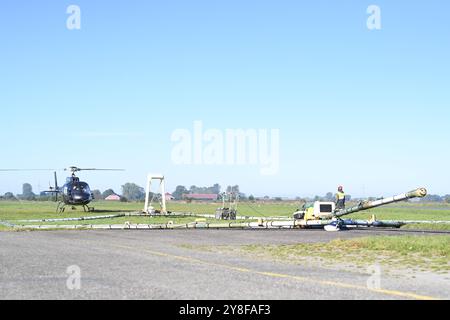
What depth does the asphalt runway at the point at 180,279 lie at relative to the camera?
1039 cm

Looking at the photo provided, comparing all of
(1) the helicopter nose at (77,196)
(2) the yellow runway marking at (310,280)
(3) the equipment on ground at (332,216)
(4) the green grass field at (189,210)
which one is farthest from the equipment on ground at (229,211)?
(2) the yellow runway marking at (310,280)

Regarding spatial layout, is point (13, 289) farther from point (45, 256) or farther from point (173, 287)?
point (45, 256)

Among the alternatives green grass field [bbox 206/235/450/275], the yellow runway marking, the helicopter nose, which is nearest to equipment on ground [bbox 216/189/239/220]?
the helicopter nose

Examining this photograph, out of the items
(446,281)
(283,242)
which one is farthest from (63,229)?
(446,281)

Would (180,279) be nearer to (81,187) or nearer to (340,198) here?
(340,198)

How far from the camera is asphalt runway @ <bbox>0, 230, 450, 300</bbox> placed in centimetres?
1039

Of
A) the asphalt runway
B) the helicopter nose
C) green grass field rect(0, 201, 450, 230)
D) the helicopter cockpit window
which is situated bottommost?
green grass field rect(0, 201, 450, 230)

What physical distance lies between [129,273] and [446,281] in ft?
23.0

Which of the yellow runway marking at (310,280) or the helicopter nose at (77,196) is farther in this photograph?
the helicopter nose at (77,196)

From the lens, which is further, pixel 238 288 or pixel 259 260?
pixel 259 260

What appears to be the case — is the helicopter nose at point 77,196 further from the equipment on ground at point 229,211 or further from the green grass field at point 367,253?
the green grass field at point 367,253

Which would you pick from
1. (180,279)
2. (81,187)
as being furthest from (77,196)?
(180,279)

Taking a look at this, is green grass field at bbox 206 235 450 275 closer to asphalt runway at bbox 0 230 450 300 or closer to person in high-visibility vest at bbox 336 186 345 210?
asphalt runway at bbox 0 230 450 300
